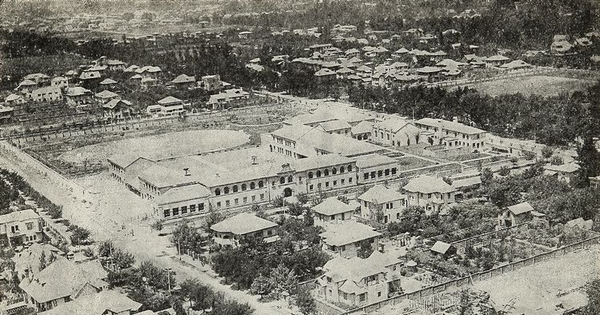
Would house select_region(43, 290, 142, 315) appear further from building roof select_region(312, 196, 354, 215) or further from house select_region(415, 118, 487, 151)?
house select_region(415, 118, 487, 151)

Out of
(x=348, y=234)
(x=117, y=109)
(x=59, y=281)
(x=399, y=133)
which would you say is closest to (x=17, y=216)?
(x=59, y=281)

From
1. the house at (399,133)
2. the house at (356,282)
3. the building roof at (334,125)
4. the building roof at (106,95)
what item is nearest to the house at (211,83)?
the building roof at (106,95)

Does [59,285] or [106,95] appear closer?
[59,285]

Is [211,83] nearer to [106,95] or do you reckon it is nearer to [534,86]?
[106,95]

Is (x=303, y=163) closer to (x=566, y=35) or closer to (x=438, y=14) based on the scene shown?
(x=566, y=35)

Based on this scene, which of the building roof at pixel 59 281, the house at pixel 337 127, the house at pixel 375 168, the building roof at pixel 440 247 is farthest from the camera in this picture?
the house at pixel 337 127

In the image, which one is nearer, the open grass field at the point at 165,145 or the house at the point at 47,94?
the open grass field at the point at 165,145

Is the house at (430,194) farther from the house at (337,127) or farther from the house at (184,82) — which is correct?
the house at (184,82)
